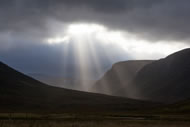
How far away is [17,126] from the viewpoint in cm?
3728

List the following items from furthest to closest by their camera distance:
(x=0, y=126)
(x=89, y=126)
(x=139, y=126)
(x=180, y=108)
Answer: (x=180, y=108)
(x=139, y=126)
(x=89, y=126)
(x=0, y=126)

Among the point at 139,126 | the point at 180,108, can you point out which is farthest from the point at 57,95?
the point at 139,126

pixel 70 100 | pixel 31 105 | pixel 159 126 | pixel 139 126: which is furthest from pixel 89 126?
pixel 70 100

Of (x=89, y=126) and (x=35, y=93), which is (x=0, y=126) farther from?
(x=35, y=93)

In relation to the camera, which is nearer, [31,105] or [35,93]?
[31,105]

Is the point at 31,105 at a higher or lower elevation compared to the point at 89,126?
higher

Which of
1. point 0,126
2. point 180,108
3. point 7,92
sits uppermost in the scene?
point 7,92

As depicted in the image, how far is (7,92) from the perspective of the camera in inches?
7210

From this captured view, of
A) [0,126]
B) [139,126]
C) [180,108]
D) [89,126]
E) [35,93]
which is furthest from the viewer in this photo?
[35,93]

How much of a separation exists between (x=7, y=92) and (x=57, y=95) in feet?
110

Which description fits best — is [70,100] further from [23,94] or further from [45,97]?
[23,94]

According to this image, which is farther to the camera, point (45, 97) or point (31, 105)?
point (45, 97)

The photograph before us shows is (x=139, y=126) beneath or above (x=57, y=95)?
beneath

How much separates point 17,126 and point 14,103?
4793 inches
